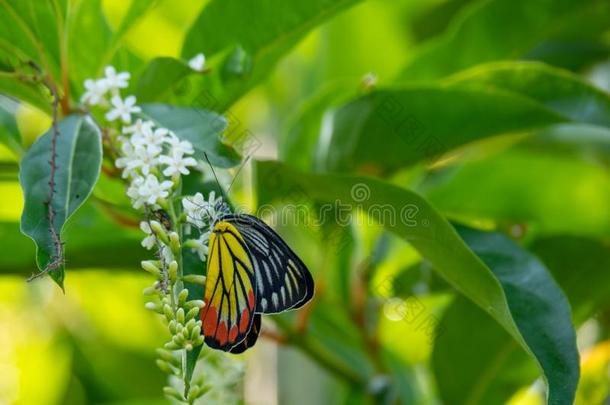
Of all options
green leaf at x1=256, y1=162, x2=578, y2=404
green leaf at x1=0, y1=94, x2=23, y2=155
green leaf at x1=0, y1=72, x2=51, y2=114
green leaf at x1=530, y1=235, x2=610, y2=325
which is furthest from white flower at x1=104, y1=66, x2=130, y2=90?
green leaf at x1=530, y1=235, x2=610, y2=325

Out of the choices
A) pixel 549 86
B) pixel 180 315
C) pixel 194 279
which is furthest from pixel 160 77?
pixel 549 86

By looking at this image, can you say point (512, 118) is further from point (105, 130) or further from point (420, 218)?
point (105, 130)

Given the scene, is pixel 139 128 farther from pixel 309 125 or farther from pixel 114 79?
pixel 309 125

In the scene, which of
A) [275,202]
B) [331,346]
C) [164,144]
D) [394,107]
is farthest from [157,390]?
[164,144]

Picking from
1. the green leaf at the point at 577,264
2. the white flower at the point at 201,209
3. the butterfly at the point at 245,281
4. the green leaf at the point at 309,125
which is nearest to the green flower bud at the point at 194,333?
the butterfly at the point at 245,281

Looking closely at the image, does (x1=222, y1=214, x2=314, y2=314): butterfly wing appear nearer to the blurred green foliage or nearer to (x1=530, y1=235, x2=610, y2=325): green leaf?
the blurred green foliage
